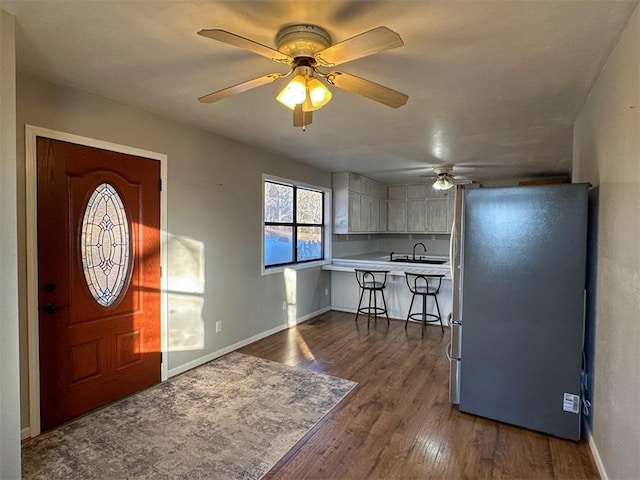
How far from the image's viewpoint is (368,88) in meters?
1.88

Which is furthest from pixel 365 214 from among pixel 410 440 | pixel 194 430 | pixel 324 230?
pixel 194 430

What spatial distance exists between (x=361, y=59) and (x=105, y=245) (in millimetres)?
2412

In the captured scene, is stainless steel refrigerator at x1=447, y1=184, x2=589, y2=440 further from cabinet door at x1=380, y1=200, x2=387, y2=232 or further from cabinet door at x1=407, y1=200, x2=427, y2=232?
cabinet door at x1=407, y1=200, x2=427, y2=232

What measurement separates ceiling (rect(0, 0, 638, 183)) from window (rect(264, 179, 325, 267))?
130cm

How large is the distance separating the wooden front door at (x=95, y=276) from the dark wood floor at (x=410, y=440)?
5.23 feet

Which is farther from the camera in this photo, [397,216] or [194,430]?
[397,216]

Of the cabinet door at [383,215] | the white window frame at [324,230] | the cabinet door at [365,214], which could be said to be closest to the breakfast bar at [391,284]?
the white window frame at [324,230]

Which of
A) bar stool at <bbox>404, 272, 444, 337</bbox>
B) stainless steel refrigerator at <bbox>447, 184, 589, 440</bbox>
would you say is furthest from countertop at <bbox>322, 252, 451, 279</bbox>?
stainless steel refrigerator at <bbox>447, 184, 589, 440</bbox>

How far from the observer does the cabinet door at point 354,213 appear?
20.7 feet

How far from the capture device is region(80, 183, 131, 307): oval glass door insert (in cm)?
276

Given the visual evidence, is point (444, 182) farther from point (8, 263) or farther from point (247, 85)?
point (8, 263)

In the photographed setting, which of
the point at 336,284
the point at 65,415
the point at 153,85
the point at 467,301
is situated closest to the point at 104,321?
the point at 65,415

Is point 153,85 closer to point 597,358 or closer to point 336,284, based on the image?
point 597,358

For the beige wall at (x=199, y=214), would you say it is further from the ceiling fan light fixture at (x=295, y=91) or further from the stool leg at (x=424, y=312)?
the stool leg at (x=424, y=312)
